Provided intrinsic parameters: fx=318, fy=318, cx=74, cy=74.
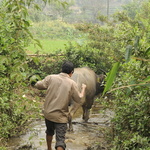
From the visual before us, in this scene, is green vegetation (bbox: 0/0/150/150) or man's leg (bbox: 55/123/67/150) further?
man's leg (bbox: 55/123/67/150)

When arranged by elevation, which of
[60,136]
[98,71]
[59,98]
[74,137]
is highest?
[59,98]

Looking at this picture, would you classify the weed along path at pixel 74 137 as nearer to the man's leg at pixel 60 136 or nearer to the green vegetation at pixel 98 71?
the green vegetation at pixel 98 71

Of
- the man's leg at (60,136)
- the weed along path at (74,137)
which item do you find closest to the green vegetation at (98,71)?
the weed along path at (74,137)

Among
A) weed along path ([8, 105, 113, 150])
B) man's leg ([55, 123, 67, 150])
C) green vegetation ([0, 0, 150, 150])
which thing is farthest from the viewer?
weed along path ([8, 105, 113, 150])

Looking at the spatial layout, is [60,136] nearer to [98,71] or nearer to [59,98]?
[59,98]

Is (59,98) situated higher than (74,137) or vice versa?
(59,98)

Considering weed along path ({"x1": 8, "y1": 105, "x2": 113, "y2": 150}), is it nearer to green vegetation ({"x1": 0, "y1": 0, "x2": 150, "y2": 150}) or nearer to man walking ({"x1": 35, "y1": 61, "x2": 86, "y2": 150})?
green vegetation ({"x1": 0, "y1": 0, "x2": 150, "y2": 150})

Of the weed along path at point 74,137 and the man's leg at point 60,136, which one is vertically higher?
the man's leg at point 60,136

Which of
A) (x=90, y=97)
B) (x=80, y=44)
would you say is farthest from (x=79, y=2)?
(x=90, y=97)

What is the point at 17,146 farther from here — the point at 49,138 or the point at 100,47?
the point at 100,47

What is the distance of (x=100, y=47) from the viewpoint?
14602mm

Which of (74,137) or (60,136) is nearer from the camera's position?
(60,136)

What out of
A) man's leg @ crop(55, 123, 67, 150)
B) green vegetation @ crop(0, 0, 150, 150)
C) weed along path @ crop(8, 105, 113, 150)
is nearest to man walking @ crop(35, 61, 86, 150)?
man's leg @ crop(55, 123, 67, 150)

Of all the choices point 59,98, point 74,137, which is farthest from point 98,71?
point 59,98
